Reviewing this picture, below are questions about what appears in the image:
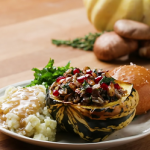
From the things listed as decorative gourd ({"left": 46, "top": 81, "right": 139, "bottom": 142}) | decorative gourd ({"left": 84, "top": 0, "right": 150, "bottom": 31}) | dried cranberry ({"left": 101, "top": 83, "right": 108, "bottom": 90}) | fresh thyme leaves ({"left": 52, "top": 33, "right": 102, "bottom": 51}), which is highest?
decorative gourd ({"left": 84, "top": 0, "right": 150, "bottom": 31})

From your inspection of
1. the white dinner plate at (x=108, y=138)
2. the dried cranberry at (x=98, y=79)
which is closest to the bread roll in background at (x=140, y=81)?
the white dinner plate at (x=108, y=138)

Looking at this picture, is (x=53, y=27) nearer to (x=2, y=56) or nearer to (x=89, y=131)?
(x=2, y=56)

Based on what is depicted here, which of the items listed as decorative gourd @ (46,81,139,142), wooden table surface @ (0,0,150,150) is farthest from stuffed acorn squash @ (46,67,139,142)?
wooden table surface @ (0,0,150,150)

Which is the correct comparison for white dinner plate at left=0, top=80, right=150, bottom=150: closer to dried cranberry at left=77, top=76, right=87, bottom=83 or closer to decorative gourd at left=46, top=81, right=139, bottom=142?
decorative gourd at left=46, top=81, right=139, bottom=142

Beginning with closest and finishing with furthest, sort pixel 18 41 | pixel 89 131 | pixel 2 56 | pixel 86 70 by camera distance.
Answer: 1. pixel 89 131
2. pixel 86 70
3. pixel 2 56
4. pixel 18 41

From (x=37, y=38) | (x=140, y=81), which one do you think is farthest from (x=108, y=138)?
(x=37, y=38)

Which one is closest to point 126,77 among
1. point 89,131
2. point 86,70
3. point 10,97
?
point 86,70
